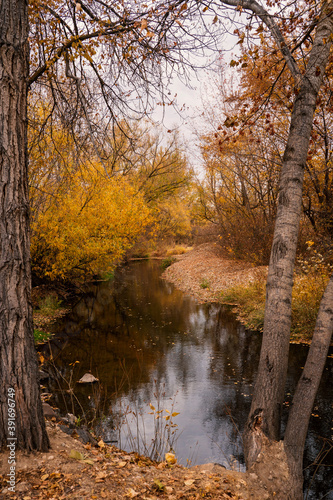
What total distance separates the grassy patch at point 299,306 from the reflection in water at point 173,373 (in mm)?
463

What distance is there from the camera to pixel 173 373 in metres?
6.45

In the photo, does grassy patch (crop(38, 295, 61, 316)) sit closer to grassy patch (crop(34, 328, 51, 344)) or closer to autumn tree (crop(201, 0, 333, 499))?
grassy patch (crop(34, 328, 51, 344))

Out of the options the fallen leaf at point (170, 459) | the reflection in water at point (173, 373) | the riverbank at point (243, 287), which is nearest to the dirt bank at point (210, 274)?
the riverbank at point (243, 287)

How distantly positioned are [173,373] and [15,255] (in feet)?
15.3

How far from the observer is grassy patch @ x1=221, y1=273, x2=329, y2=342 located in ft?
25.3

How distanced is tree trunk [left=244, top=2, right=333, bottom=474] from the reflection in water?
1006mm

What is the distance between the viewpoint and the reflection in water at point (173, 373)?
14.5 feet

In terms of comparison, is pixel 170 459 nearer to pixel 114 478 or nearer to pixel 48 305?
pixel 114 478

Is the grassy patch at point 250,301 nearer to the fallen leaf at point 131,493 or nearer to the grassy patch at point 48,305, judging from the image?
the grassy patch at point 48,305

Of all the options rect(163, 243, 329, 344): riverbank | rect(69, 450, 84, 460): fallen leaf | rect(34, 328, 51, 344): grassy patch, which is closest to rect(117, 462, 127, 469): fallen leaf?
rect(69, 450, 84, 460): fallen leaf

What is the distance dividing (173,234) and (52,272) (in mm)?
20666

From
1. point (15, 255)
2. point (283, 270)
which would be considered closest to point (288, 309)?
point (283, 270)

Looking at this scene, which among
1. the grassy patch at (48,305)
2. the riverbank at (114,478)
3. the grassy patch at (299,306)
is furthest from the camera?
the grassy patch at (48,305)

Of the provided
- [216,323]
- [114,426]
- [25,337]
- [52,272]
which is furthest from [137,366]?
[52,272]
